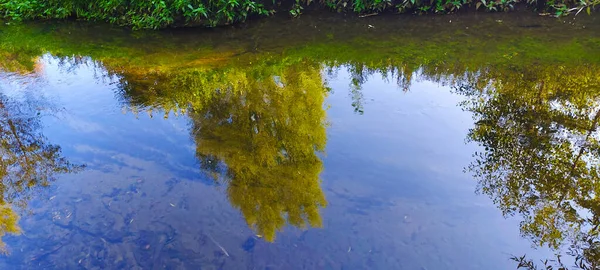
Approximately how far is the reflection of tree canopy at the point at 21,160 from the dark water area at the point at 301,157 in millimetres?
27

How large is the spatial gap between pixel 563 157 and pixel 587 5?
7.54m

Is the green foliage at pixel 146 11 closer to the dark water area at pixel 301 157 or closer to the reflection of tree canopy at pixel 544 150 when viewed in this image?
the dark water area at pixel 301 157

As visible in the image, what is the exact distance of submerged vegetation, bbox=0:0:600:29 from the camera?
10.3 metres

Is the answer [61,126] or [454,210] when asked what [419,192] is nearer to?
[454,210]

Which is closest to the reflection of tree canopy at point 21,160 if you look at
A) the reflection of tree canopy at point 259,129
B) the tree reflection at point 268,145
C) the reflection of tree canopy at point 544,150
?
the reflection of tree canopy at point 259,129

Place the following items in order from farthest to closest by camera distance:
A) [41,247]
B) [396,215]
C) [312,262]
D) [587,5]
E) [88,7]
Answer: [88,7] < [587,5] < [396,215] < [41,247] < [312,262]

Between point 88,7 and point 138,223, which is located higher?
point 88,7

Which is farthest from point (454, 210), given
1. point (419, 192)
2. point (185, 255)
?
point (185, 255)

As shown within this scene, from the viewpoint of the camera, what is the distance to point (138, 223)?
4.07m

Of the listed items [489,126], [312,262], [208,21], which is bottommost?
[312,262]

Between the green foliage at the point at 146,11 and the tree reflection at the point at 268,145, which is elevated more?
the green foliage at the point at 146,11

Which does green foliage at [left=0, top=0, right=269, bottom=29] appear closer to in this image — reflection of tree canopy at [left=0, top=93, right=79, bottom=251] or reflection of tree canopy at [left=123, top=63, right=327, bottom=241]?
reflection of tree canopy at [left=123, top=63, right=327, bottom=241]

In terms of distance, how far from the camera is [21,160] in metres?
5.28

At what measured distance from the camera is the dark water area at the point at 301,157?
3748 mm
